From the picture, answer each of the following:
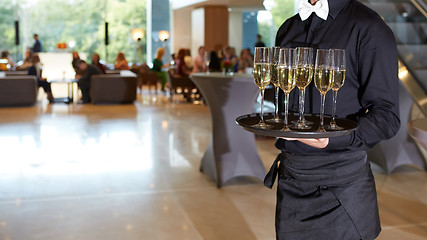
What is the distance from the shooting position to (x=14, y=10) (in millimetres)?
20750

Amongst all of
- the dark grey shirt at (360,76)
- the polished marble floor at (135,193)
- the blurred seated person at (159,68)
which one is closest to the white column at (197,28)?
the blurred seated person at (159,68)

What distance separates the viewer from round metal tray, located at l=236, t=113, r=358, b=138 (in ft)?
4.74

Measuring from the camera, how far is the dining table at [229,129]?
492 cm

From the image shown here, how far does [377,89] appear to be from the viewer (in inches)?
63.4

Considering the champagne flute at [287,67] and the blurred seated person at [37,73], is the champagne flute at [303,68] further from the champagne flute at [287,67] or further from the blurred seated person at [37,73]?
the blurred seated person at [37,73]

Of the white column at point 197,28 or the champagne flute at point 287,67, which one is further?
the white column at point 197,28

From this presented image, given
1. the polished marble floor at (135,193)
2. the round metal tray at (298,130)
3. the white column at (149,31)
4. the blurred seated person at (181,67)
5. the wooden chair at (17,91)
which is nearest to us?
the round metal tray at (298,130)

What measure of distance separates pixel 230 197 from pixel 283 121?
10.3 feet

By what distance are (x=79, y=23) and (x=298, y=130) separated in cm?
2132

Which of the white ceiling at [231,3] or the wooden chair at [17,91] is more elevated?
the white ceiling at [231,3]

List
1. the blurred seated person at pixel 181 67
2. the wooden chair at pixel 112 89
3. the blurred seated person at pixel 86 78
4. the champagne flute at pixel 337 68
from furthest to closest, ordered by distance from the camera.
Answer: the blurred seated person at pixel 181 67 → the blurred seated person at pixel 86 78 → the wooden chair at pixel 112 89 → the champagne flute at pixel 337 68

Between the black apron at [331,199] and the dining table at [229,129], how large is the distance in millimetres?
3099

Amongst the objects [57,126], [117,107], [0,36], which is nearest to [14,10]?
[0,36]

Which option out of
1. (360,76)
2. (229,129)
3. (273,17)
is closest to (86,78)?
(229,129)
